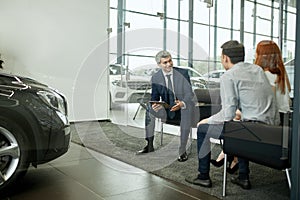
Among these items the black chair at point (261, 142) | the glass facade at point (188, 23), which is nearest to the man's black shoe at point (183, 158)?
the black chair at point (261, 142)

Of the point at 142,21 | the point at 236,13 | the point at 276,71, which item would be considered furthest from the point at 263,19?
the point at 142,21

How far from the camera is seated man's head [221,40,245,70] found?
8.05 ft

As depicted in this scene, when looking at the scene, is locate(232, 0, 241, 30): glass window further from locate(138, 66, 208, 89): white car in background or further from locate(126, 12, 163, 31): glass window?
locate(126, 12, 163, 31): glass window

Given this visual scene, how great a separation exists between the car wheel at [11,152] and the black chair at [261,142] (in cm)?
142

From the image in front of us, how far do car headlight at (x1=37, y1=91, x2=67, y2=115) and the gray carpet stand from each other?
35.2 inches

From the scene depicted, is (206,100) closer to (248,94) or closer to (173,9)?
(248,94)

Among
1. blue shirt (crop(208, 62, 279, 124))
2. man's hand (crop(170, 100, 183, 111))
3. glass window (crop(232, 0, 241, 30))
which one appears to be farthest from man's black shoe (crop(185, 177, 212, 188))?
glass window (crop(232, 0, 241, 30))

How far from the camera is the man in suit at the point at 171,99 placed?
3371mm

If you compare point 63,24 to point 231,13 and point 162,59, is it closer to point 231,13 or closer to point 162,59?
point 162,59

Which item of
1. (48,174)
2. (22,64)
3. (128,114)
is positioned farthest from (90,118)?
(48,174)

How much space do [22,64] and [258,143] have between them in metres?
3.27

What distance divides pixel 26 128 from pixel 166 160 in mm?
1445

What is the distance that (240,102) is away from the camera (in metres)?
2.31

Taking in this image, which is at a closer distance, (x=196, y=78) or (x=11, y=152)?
(x=11, y=152)
